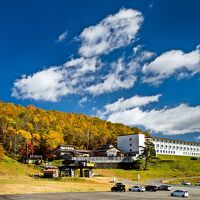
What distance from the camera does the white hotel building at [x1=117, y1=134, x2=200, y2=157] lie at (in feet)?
516

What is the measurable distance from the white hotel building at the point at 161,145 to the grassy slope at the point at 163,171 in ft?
78.2

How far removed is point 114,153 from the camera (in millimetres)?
146750

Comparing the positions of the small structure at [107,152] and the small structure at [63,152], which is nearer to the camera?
the small structure at [63,152]

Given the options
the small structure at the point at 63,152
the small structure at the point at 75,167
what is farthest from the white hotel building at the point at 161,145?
the small structure at the point at 75,167

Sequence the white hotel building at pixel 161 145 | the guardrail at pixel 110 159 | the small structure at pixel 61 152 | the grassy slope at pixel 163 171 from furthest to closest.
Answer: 1. the white hotel building at pixel 161 145
2. the small structure at pixel 61 152
3. the guardrail at pixel 110 159
4. the grassy slope at pixel 163 171

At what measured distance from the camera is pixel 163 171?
119 meters

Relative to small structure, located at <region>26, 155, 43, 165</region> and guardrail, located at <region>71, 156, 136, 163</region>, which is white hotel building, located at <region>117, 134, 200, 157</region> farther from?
small structure, located at <region>26, 155, 43, 165</region>

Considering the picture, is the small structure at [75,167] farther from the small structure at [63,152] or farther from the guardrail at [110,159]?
the small structure at [63,152]

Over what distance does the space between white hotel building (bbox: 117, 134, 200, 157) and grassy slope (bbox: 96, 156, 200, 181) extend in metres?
23.9

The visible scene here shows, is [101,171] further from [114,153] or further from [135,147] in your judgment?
[135,147]

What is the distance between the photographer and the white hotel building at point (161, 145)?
157 metres

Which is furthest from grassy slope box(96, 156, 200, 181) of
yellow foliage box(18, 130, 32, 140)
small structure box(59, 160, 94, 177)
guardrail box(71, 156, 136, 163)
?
yellow foliage box(18, 130, 32, 140)

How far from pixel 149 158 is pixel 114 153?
2238cm

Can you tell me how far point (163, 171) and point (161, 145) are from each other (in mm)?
59358
